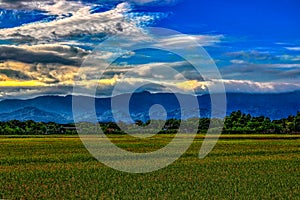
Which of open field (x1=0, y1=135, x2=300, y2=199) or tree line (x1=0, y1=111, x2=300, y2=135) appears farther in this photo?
Answer: tree line (x1=0, y1=111, x2=300, y2=135)

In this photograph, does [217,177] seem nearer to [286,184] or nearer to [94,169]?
[286,184]

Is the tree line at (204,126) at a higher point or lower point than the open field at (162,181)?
lower

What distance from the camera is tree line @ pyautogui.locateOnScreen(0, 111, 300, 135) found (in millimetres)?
94875

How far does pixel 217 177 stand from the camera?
24109 mm

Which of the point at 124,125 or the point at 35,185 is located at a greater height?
the point at 35,185

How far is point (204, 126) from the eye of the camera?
111062 millimetres

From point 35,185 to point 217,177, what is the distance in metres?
8.64

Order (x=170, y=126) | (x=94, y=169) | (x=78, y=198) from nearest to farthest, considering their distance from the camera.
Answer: (x=78, y=198) < (x=94, y=169) < (x=170, y=126)

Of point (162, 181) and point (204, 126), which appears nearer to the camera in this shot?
point (162, 181)

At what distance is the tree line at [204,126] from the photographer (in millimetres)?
94875

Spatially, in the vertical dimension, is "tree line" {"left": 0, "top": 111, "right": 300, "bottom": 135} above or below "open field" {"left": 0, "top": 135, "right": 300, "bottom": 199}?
below

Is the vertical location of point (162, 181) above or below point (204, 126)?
above

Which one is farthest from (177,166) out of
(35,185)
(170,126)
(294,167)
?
(170,126)

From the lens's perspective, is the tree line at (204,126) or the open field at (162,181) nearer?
the open field at (162,181)
